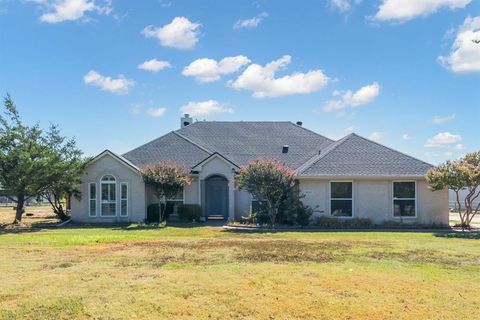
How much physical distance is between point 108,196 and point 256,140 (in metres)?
10.6

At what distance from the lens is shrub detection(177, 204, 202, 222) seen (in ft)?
83.5

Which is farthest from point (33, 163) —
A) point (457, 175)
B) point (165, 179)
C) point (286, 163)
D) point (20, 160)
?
point (457, 175)

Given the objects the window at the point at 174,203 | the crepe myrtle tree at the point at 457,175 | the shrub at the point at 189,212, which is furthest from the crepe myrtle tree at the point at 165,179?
the crepe myrtle tree at the point at 457,175

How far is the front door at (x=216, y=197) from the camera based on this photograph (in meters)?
27.0

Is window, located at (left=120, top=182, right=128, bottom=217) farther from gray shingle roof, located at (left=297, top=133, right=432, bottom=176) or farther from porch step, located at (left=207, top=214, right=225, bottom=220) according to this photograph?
gray shingle roof, located at (left=297, top=133, right=432, bottom=176)

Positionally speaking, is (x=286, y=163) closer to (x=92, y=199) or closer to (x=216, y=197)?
(x=216, y=197)

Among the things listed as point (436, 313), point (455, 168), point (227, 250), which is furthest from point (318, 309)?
point (455, 168)

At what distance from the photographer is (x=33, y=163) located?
22.8m

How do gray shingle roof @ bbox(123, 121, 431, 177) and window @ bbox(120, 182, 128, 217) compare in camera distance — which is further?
window @ bbox(120, 182, 128, 217)

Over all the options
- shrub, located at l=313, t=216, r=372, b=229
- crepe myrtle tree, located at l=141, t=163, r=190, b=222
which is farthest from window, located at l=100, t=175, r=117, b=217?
shrub, located at l=313, t=216, r=372, b=229

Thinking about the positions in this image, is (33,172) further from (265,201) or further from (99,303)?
(99,303)

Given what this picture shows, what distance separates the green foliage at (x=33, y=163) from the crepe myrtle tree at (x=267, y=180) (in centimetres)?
947

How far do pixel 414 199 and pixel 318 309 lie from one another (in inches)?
712

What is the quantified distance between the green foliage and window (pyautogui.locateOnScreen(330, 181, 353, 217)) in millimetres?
13758
